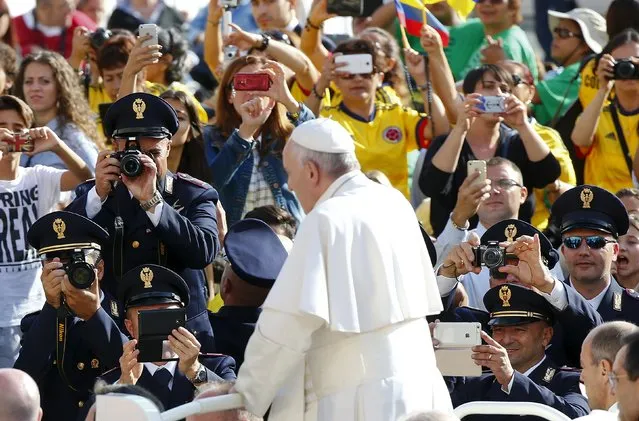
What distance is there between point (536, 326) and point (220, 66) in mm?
3938

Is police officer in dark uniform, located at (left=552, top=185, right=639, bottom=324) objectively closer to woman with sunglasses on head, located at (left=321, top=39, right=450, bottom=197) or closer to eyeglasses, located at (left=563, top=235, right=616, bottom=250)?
eyeglasses, located at (left=563, top=235, right=616, bottom=250)

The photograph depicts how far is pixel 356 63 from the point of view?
33.2ft

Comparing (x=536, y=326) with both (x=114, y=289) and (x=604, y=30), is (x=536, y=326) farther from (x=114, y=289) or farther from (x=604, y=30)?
(x=604, y=30)

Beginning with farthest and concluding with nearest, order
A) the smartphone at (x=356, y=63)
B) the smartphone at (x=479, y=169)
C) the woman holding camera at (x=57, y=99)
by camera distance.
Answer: the smartphone at (x=356, y=63)
the woman holding camera at (x=57, y=99)
the smartphone at (x=479, y=169)

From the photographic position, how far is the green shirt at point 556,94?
1166 cm

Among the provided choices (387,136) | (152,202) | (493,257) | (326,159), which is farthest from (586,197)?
(326,159)

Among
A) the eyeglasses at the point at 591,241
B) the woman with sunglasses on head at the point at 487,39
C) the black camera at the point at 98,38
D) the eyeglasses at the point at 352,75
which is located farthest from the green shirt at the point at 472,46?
the eyeglasses at the point at 591,241

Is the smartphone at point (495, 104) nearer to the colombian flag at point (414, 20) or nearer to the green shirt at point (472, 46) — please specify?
the colombian flag at point (414, 20)

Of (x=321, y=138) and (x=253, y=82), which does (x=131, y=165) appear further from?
(x=253, y=82)

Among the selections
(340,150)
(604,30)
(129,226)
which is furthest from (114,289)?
(604,30)

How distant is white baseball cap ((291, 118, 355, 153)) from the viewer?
20.7ft

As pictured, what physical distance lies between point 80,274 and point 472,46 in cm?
553

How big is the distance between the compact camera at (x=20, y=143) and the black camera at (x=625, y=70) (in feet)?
11.9

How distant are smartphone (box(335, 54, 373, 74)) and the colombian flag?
88cm
